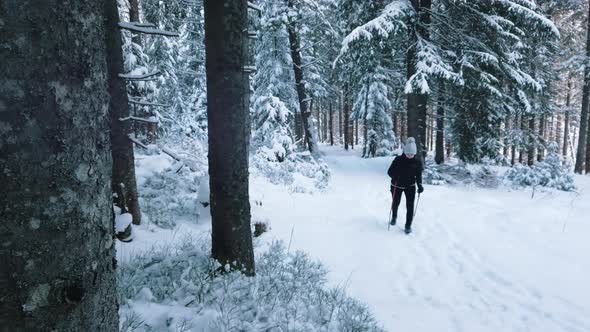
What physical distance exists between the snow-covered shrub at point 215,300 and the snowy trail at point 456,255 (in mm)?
1036

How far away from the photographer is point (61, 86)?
40.4 inches

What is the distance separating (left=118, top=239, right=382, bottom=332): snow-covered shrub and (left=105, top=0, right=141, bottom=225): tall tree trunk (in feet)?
4.39

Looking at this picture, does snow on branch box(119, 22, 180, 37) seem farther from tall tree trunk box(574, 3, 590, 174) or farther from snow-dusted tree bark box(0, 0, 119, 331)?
tall tree trunk box(574, 3, 590, 174)

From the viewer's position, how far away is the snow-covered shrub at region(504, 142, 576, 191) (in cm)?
1283

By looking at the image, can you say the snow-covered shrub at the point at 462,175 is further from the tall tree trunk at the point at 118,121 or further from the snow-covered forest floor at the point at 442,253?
the tall tree trunk at the point at 118,121

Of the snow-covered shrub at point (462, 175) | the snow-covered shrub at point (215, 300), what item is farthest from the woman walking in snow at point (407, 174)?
A: the snow-covered shrub at point (462, 175)

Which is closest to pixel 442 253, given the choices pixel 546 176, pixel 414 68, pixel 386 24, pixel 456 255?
pixel 456 255

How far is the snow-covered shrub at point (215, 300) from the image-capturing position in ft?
10.9

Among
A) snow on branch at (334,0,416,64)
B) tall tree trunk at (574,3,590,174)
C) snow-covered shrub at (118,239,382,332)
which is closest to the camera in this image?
snow-covered shrub at (118,239,382,332)

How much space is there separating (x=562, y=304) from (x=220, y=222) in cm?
468

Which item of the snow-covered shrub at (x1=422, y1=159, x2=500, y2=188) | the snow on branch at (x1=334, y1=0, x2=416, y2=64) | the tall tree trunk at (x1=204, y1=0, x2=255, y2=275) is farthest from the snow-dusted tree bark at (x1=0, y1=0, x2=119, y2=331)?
the snow-covered shrub at (x1=422, y1=159, x2=500, y2=188)

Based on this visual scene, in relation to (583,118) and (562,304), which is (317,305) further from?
(583,118)

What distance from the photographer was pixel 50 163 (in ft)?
3.34

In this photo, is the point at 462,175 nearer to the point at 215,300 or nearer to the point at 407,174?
the point at 407,174
